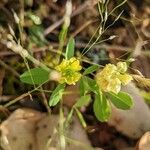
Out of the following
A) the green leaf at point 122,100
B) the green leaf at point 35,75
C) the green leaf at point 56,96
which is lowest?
the green leaf at point 122,100

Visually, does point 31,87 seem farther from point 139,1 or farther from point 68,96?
point 139,1

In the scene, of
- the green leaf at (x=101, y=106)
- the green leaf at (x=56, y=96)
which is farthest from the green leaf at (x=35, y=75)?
the green leaf at (x=101, y=106)

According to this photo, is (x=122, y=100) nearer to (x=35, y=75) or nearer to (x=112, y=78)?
(x=112, y=78)

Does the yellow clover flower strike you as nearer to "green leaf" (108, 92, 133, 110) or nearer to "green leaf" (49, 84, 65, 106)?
"green leaf" (49, 84, 65, 106)

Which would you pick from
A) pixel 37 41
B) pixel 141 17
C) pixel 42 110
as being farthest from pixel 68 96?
pixel 141 17

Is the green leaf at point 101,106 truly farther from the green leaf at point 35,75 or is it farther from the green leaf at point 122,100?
the green leaf at point 35,75

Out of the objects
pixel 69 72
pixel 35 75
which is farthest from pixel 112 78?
pixel 35 75
